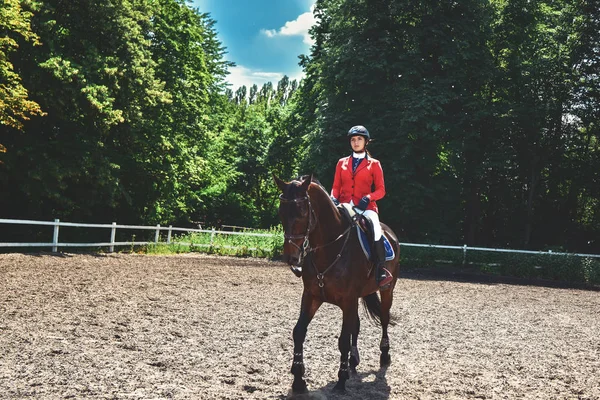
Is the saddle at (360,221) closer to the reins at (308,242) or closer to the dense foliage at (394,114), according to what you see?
the reins at (308,242)

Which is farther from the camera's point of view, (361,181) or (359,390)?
(361,181)

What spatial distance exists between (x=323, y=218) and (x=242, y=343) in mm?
2882

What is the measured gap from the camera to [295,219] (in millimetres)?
4801

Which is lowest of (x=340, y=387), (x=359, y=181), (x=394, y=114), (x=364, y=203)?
(x=340, y=387)

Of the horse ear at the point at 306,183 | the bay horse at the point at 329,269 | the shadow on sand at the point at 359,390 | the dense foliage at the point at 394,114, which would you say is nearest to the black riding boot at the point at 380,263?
the bay horse at the point at 329,269

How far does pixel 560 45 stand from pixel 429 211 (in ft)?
37.7

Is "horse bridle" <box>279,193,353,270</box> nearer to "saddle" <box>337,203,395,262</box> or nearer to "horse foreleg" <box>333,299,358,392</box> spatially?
"saddle" <box>337,203,395,262</box>

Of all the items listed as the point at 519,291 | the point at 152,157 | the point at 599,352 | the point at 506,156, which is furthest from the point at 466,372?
the point at 152,157

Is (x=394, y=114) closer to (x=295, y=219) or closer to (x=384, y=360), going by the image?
(x=384, y=360)

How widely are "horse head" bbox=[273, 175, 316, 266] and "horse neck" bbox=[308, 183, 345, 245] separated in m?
0.35

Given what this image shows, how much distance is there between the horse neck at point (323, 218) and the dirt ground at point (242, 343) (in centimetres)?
164

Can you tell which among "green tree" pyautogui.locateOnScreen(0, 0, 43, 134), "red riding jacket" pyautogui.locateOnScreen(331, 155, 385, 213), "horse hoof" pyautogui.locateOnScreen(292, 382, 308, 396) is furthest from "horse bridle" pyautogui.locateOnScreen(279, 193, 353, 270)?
"green tree" pyautogui.locateOnScreen(0, 0, 43, 134)

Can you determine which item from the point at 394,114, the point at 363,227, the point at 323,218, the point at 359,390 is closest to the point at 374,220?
the point at 363,227

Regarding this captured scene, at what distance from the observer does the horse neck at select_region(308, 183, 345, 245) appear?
5340 mm
